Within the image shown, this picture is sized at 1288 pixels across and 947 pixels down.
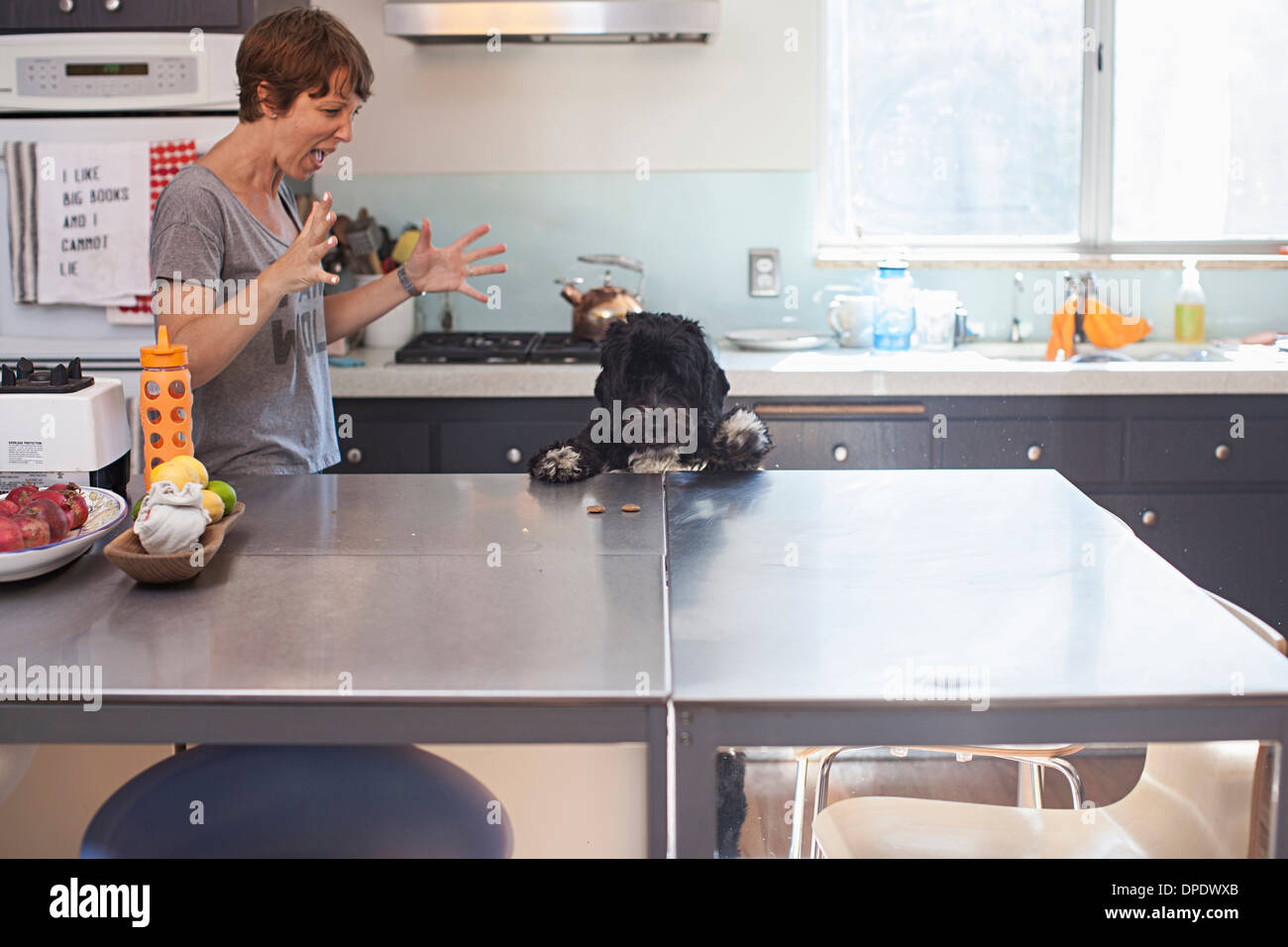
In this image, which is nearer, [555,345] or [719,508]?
[719,508]

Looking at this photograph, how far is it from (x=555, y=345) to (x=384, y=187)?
745 millimetres

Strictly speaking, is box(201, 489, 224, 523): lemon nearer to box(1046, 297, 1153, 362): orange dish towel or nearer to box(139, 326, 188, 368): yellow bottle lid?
box(139, 326, 188, 368): yellow bottle lid

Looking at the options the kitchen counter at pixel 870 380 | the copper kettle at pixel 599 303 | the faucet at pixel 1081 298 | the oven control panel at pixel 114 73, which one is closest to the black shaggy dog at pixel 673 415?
the kitchen counter at pixel 870 380

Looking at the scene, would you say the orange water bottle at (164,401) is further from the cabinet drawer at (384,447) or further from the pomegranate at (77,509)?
the cabinet drawer at (384,447)

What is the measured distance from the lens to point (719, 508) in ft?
5.92

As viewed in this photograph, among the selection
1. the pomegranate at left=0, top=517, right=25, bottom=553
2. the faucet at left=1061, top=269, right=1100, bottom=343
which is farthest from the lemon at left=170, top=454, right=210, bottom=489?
the faucet at left=1061, top=269, right=1100, bottom=343

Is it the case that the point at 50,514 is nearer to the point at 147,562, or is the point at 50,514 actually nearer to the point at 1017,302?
the point at 147,562

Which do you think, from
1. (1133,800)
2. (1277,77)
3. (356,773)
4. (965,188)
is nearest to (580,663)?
(356,773)

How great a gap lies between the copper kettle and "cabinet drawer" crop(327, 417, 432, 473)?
0.55 meters

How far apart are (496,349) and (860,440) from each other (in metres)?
0.95

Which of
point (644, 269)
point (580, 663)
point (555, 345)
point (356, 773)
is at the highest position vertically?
point (644, 269)

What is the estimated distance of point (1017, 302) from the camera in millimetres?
3568

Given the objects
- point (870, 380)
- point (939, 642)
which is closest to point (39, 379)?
point (939, 642)
